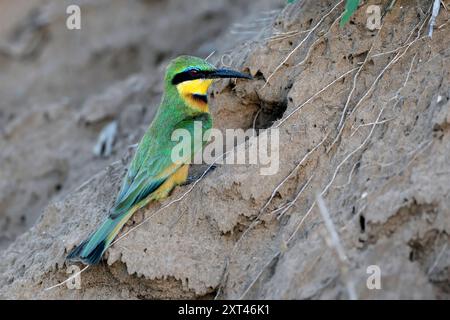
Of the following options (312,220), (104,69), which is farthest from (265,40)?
(104,69)

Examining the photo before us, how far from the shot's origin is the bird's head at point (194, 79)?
4.54 meters

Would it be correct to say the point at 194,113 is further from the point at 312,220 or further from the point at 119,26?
the point at 119,26

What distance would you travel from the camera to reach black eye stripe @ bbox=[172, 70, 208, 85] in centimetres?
455

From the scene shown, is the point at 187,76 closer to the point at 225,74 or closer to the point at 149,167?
the point at 225,74

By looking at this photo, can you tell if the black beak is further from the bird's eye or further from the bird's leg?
the bird's leg

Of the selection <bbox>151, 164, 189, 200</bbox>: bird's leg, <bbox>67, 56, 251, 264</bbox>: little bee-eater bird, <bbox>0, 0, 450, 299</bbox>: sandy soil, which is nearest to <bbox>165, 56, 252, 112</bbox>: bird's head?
<bbox>67, 56, 251, 264</bbox>: little bee-eater bird

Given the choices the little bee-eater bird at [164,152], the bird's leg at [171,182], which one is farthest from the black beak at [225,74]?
the bird's leg at [171,182]

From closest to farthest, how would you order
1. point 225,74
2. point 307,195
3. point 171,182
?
point 307,195
point 171,182
point 225,74

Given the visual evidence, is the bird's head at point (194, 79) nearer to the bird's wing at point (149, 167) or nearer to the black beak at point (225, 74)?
→ the black beak at point (225, 74)

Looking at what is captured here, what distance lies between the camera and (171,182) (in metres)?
4.18

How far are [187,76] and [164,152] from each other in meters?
0.58

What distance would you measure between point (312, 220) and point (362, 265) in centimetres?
43

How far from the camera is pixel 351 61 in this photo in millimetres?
4105

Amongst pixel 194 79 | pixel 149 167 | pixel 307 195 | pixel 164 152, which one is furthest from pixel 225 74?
pixel 307 195
